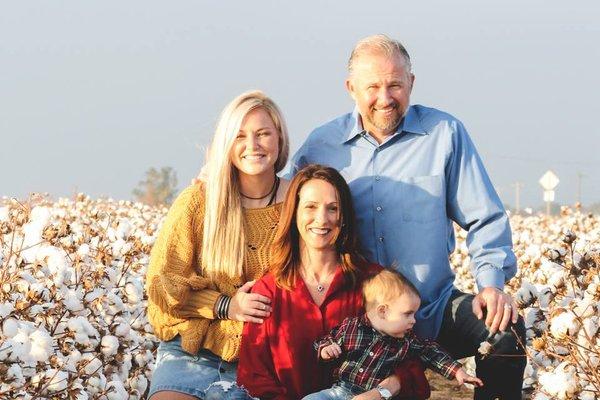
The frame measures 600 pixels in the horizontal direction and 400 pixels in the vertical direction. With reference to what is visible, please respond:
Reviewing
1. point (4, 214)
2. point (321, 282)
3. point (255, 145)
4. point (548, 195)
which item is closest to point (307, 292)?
point (321, 282)

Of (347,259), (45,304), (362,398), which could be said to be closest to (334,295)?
(347,259)

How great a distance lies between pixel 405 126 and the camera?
173 inches

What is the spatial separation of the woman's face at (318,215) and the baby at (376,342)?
280 millimetres

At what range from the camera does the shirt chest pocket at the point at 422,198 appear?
4.36 meters

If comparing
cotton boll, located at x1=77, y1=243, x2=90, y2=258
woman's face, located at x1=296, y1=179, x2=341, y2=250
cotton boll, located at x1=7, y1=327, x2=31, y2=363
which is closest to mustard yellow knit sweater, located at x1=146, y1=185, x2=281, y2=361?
woman's face, located at x1=296, y1=179, x2=341, y2=250

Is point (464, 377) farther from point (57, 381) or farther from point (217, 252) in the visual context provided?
point (57, 381)

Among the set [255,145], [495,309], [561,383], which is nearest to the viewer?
[561,383]

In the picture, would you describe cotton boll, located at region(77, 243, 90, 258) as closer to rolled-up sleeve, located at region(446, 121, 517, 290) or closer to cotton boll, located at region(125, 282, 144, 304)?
cotton boll, located at region(125, 282, 144, 304)

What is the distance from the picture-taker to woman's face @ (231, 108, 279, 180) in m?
4.10

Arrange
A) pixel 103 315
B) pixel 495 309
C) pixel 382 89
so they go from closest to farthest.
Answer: pixel 495 309 < pixel 382 89 < pixel 103 315

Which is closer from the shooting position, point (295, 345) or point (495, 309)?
point (295, 345)

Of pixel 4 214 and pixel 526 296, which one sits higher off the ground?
pixel 4 214

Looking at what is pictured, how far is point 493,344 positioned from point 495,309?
0.15 m

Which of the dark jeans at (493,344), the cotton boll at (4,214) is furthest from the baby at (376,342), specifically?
the cotton boll at (4,214)
